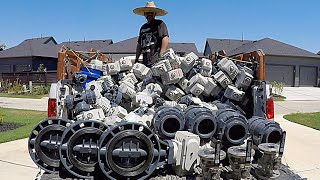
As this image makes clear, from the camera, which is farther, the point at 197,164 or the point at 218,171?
the point at 197,164

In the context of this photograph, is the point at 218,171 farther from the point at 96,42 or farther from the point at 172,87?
the point at 96,42

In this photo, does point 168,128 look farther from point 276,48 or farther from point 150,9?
point 276,48

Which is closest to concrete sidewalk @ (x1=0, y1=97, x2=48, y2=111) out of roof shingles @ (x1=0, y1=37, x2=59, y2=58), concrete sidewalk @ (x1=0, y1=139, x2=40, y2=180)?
concrete sidewalk @ (x1=0, y1=139, x2=40, y2=180)

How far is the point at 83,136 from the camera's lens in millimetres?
2682

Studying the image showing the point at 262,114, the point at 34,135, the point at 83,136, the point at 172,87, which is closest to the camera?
the point at 83,136

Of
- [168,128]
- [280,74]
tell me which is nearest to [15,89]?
[168,128]

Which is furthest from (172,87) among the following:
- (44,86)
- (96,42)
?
(96,42)

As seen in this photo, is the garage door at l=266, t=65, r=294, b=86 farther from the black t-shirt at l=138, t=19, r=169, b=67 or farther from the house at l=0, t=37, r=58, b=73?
the black t-shirt at l=138, t=19, r=169, b=67

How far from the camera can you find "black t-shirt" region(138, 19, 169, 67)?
4.84 metres

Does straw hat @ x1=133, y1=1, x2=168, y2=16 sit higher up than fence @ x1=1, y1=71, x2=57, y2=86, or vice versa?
straw hat @ x1=133, y1=1, x2=168, y2=16

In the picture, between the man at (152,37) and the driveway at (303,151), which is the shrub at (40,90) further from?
the man at (152,37)

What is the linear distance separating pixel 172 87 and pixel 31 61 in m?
36.8

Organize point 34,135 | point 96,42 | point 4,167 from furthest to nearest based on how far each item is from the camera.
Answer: point 96,42 → point 4,167 → point 34,135

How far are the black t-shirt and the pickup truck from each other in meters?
0.77
